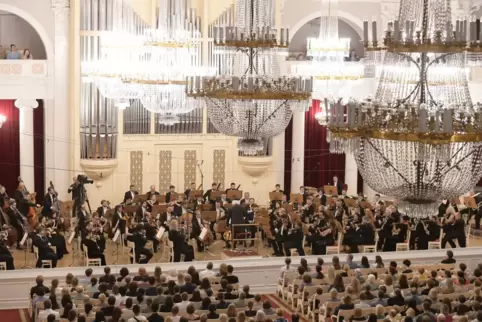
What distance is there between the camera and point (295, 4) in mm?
29906

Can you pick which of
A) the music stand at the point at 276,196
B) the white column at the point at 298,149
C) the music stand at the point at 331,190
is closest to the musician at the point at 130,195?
the music stand at the point at 276,196

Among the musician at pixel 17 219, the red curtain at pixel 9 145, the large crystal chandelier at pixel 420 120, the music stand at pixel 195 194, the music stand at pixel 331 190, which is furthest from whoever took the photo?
the red curtain at pixel 9 145

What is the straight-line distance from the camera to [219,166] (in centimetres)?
2923

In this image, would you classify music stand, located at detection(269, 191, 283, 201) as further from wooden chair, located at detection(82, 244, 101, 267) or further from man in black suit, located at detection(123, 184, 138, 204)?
wooden chair, located at detection(82, 244, 101, 267)

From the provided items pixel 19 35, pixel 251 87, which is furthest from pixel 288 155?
pixel 251 87

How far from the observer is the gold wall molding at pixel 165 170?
1131 inches

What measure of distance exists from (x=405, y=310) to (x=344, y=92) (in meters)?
12.3

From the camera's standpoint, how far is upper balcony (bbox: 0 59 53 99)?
26844 mm

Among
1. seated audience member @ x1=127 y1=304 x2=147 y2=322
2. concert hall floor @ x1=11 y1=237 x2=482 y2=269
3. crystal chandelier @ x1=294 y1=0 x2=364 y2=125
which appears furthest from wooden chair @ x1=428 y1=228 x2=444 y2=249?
seated audience member @ x1=127 y1=304 x2=147 y2=322

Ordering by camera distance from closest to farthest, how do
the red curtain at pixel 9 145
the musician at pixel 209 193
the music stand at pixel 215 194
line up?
the music stand at pixel 215 194
the musician at pixel 209 193
the red curtain at pixel 9 145

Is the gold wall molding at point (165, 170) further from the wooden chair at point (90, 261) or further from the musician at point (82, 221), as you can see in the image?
the wooden chair at point (90, 261)

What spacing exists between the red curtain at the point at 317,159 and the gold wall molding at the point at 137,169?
5567 millimetres

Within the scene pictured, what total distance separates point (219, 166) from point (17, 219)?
7.82 metres

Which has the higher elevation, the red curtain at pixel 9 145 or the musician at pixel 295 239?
the red curtain at pixel 9 145
